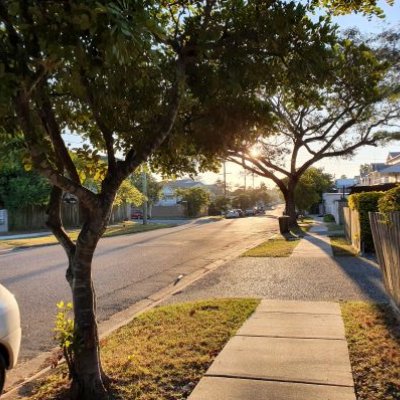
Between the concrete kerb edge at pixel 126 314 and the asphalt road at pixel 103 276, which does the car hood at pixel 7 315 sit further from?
the asphalt road at pixel 103 276

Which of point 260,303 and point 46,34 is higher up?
point 46,34

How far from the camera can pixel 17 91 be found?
3564 mm

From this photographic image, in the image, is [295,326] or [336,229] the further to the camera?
Result: [336,229]

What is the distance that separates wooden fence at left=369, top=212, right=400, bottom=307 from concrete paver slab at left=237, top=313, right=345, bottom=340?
937 mm

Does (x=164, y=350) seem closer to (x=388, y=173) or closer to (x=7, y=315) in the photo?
(x=7, y=315)

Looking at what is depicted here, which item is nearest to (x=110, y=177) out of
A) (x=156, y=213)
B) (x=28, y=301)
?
(x=28, y=301)

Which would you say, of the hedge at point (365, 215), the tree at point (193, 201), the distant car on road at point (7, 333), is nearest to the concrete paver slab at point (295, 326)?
the distant car on road at point (7, 333)

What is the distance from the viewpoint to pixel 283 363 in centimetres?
525

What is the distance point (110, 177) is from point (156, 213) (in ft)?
230

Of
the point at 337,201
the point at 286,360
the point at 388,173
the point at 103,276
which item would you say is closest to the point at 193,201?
the point at 337,201

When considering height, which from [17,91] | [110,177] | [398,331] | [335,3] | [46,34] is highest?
[335,3]

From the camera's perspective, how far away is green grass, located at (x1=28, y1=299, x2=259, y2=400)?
189 inches

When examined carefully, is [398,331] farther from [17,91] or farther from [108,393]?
[17,91]

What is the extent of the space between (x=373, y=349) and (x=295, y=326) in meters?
1.27
